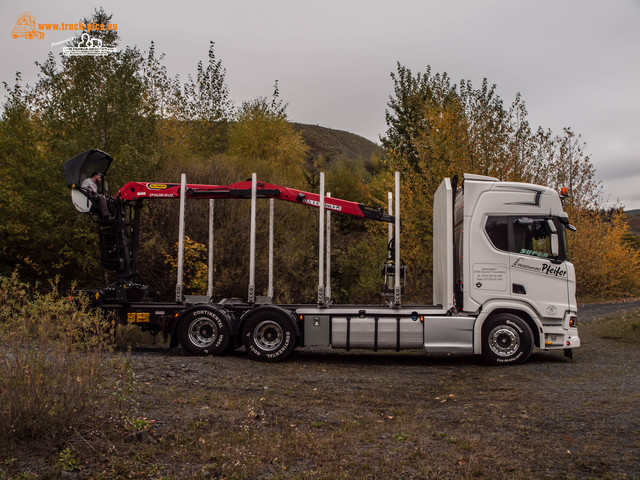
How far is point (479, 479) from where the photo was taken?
4750 mm

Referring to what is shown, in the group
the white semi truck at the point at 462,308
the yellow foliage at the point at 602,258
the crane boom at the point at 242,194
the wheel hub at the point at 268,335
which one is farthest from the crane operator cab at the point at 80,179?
the yellow foliage at the point at 602,258

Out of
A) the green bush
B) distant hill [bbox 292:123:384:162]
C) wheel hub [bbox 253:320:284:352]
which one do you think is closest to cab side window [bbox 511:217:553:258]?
wheel hub [bbox 253:320:284:352]

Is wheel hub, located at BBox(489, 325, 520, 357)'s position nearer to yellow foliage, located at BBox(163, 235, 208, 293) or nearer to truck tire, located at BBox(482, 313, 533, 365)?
truck tire, located at BBox(482, 313, 533, 365)

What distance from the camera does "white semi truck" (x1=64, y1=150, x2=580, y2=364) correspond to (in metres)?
10.9

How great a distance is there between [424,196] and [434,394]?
1656cm

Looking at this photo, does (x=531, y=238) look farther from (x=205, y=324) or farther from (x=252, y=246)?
(x=205, y=324)

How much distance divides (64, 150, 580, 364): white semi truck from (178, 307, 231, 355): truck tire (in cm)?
2

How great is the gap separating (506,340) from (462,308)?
1.08 m

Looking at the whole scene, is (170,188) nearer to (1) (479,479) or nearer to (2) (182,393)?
(2) (182,393)

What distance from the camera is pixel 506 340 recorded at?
36.1 feet

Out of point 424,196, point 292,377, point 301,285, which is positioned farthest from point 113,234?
point 424,196

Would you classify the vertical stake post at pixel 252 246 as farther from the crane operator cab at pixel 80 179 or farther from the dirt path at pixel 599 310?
the dirt path at pixel 599 310

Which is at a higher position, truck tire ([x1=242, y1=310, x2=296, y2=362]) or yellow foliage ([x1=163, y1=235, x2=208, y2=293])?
yellow foliage ([x1=163, y1=235, x2=208, y2=293])

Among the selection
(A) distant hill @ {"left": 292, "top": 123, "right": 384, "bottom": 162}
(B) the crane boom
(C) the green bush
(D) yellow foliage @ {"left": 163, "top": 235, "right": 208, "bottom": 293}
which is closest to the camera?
(C) the green bush
